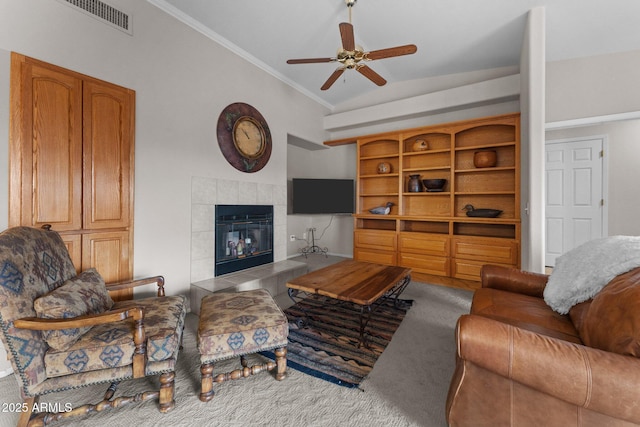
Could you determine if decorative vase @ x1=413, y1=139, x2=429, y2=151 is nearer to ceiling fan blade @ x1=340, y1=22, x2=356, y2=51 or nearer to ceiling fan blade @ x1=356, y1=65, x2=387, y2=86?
ceiling fan blade @ x1=356, y1=65, x2=387, y2=86

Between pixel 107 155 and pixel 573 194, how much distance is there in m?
5.88

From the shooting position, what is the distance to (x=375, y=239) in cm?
437

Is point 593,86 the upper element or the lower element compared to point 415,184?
upper

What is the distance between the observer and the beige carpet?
135cm

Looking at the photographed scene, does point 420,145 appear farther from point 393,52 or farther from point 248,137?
point 248,137

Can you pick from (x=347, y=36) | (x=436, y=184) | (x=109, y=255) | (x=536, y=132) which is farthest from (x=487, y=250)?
(x=109, y=255)

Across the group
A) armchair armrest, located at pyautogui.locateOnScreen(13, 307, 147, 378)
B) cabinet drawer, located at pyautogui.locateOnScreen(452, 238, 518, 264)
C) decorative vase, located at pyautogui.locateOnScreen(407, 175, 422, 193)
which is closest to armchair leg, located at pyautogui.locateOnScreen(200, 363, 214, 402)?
armchair armrest, located at pyautogui.locateOnScreen(13, 307, 147, 378)

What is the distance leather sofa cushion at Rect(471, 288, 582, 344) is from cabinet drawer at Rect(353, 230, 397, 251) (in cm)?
229

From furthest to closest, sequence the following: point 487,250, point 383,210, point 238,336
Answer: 1. point 383,210
2. point 487,250
3. point 238,336

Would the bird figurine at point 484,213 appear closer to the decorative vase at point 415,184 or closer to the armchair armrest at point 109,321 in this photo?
the decorative vase at point 415,184

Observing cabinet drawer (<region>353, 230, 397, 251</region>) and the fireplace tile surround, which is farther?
cabinet drawer (<region>353, 230, 397, 251</region>)

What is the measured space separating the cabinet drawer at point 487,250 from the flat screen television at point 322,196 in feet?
5.93

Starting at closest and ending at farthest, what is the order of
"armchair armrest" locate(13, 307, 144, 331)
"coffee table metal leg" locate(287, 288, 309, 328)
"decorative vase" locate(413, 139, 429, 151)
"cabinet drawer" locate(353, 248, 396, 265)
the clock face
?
"armchair armrest" locate(13, 307, 144, 331) < "coffee table metal leg" locate(287, 288, 309, 328) < the clock face < "decorative vase" locate(413, 139, 429, 151) < "cabinet drawer" locate(353, 248, 396, 265)

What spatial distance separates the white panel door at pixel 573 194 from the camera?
3.82 meters
